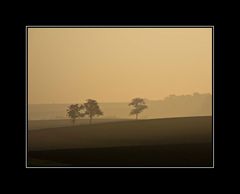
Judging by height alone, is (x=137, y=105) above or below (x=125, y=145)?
above

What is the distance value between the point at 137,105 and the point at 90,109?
1.95 feet

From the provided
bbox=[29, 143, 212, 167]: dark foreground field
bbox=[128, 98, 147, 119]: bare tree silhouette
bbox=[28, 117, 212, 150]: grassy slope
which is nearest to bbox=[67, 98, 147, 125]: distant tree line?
bbox=[128, 98, 147, 119]: bare tree silhouette

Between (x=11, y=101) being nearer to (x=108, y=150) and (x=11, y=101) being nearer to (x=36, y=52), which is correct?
(x=36, y=52)

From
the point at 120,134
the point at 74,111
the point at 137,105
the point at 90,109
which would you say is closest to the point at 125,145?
the point at 120,134

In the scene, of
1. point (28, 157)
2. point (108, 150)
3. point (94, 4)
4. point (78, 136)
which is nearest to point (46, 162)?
point (28, 157)

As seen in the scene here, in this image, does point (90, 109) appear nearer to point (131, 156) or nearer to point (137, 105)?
point (137, 105)

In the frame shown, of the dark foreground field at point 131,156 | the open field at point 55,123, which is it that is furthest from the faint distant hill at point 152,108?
the dark foreground field at point 131,156

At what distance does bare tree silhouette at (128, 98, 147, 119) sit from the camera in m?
4.57

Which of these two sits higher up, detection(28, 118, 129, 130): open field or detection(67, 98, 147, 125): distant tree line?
detection(67, 98, 147, 125): distant tree line

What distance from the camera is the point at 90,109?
179 inches

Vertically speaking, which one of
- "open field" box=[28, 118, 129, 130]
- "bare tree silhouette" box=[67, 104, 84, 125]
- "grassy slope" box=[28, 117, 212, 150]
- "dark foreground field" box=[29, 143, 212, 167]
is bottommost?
"dark foreground field" box=[29, 143, 212, 167]

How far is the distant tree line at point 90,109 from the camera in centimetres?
455

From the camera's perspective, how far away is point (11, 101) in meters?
4.62

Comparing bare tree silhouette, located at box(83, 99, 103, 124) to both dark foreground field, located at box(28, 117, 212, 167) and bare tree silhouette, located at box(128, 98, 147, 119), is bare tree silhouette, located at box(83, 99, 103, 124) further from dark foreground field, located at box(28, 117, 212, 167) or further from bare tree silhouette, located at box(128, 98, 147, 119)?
bare tree silhouette, located at box(128, 98, 147, 119)
